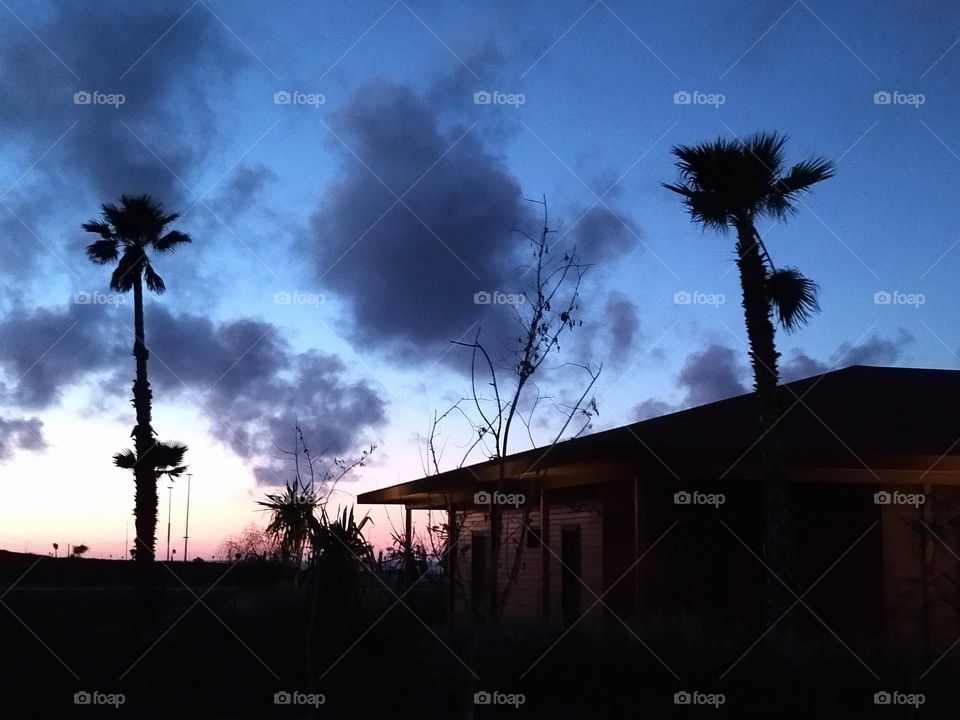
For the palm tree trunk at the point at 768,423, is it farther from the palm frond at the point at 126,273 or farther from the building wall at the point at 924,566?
the palm frond at the point at 126,273

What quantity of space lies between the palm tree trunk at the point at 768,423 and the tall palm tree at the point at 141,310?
45.7ft

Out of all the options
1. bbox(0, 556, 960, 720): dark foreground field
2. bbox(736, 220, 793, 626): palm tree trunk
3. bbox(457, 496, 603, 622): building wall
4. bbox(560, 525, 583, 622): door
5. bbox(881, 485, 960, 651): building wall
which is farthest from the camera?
bbox(560, 525, 583, 622): door

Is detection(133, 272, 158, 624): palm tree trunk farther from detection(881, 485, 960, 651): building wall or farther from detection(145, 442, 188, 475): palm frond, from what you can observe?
detection(881, 485, 960, 651): building wall

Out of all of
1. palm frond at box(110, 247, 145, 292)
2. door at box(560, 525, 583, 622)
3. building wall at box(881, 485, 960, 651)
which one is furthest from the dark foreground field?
palm frond at box(110, 247, 145, 292)

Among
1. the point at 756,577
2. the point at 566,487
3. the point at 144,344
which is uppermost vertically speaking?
the point at 144,344

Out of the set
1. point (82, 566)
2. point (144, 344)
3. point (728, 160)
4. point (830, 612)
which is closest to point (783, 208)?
point (728, 160)

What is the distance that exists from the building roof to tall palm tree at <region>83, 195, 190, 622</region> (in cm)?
627

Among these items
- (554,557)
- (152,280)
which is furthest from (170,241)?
(554,557)

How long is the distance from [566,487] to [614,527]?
186cm

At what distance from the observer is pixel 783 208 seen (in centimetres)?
1463

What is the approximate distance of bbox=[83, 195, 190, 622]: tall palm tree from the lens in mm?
23125

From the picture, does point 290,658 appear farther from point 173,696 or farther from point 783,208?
point 783,208

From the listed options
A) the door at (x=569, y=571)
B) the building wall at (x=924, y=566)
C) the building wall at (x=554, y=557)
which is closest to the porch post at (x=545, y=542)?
the building wall at (x=554, y=557)

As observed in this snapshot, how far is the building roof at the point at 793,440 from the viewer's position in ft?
47.4
